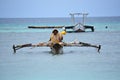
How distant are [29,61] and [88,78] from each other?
655 cm

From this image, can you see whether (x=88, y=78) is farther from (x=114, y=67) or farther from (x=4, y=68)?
(x=4, y=68)

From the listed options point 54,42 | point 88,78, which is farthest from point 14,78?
point 54,42

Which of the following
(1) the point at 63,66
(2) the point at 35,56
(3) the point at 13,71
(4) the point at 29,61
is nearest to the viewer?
(3) the point at 13,71

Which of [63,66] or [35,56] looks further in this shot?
[35,56]

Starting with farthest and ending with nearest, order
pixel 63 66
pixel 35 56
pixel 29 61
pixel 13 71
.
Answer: pixel 35 56
pixel 29 61
pixel 63 66
pixel 13 71

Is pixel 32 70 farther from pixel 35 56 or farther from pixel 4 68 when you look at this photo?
pixel 35 56

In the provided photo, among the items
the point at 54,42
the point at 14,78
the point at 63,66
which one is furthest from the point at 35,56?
the point at 14,78

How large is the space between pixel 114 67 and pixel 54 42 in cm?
513

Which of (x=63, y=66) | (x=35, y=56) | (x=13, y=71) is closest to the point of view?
(x=13, y=71)

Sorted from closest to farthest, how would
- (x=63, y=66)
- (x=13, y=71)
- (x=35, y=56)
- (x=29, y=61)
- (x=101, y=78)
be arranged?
(x=101, y=78), (x=13, y=71), (x=63, y=66), (x=29, y=61), (x=35, y=56)

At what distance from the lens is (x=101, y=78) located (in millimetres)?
17234

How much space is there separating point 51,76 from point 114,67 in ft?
12.8

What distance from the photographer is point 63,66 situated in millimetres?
21062

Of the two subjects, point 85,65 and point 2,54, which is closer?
point 85,65
